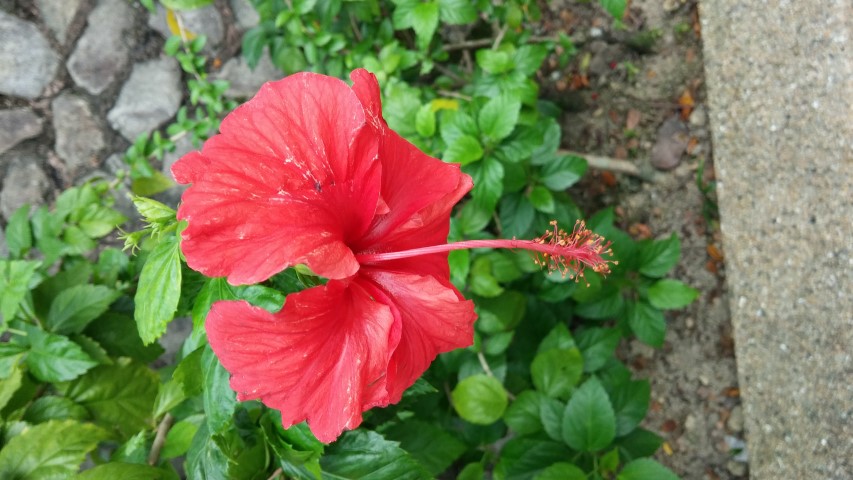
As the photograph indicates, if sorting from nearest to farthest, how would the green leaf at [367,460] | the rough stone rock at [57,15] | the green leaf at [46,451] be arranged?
the green leaf at [367,460] < the green leaf at [46,451] < the rough stone rock at [57,15]

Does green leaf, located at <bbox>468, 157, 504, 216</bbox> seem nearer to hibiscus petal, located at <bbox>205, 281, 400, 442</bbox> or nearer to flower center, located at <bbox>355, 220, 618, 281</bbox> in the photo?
flower center, located at <bbox>355, 220, 618, 281</bbox>

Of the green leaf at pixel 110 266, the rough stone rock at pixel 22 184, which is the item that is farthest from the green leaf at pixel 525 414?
the rough stone rock at pixel 22 184

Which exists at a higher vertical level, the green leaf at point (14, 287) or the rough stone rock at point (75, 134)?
the green leaf at point (14, 287)

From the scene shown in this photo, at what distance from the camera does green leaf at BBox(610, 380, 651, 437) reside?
55.9 inches

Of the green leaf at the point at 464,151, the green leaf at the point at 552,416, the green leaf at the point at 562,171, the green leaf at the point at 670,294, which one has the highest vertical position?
the green leaf at the point at 464,151

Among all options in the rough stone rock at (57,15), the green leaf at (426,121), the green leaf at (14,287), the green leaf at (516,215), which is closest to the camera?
the green leaf at (14,287)

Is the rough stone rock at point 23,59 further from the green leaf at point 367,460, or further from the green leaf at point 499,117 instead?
the green leaf at point 367,460

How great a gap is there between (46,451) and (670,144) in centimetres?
172

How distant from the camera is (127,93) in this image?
2137mm

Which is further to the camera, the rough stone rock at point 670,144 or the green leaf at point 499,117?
the rough stone rock at point 670,144

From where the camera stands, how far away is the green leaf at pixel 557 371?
1449 millimetres

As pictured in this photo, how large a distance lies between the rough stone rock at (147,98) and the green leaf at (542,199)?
125 centimetres

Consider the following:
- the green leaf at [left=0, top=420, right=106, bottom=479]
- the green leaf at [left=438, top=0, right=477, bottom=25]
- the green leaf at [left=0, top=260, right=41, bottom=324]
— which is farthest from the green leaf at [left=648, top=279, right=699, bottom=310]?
the green leaf at [left=0, top=260, right=41, bottom=324]

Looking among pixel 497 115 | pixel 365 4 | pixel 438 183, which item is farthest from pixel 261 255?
pixel 365 4
